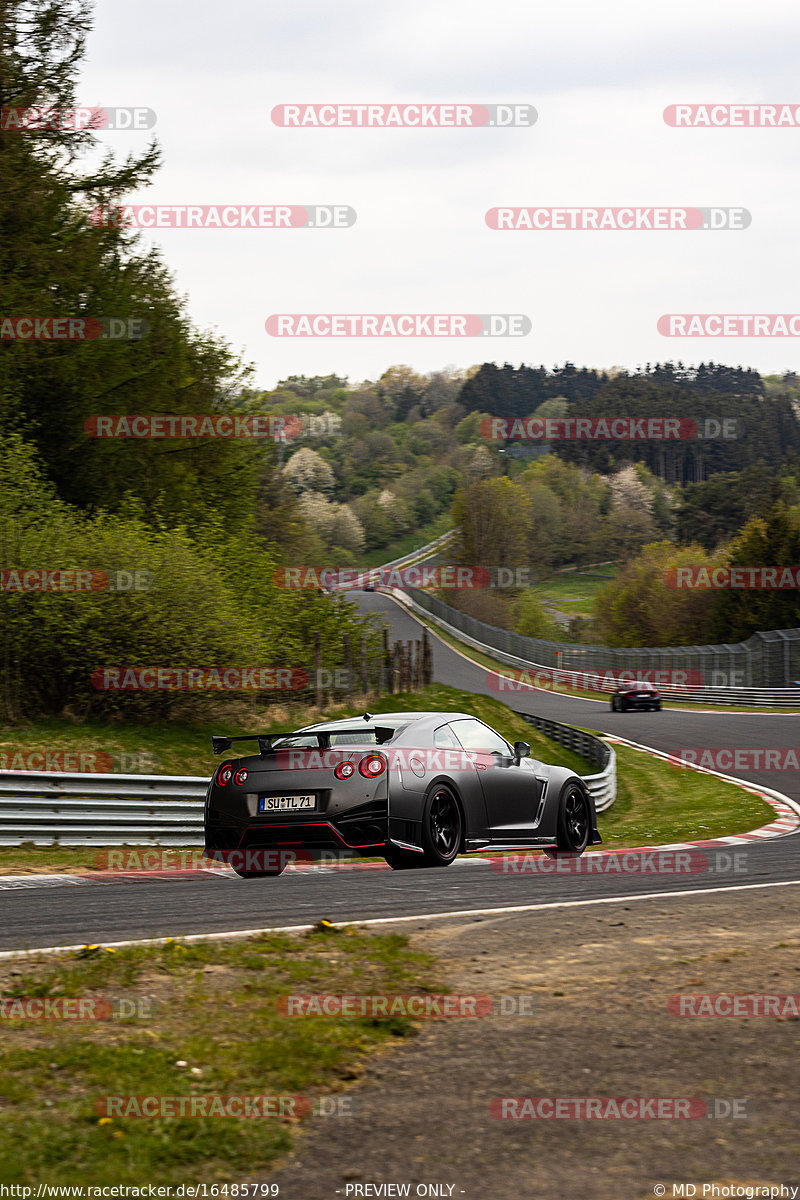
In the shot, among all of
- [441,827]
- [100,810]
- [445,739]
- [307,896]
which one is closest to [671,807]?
[100,810]

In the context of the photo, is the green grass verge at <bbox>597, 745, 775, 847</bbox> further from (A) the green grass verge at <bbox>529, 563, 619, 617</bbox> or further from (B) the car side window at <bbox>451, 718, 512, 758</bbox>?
(A) the green grass verge at <bbox>529, 563, 619, 617</bbox>

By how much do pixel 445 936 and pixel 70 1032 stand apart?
2613 millimetres

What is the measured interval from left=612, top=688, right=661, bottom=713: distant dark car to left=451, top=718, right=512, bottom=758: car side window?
1519 inches

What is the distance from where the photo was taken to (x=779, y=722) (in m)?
40.7

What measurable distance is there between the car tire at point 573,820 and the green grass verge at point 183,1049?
4803mm

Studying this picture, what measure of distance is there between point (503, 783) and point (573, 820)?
4.78ft

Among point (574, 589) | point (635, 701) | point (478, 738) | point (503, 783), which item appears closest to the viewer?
point (503, 783)

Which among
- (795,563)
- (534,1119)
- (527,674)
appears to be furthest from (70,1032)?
(795,563)

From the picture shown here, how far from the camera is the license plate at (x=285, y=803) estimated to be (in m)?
9.45

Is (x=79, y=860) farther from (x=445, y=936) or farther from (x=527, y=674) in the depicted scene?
(x=527, y=674)

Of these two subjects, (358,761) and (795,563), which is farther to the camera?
(795,563)

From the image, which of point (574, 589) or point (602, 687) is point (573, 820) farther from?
point (574, 589)

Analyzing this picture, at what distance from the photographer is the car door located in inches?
412

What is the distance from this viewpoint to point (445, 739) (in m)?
10.2
